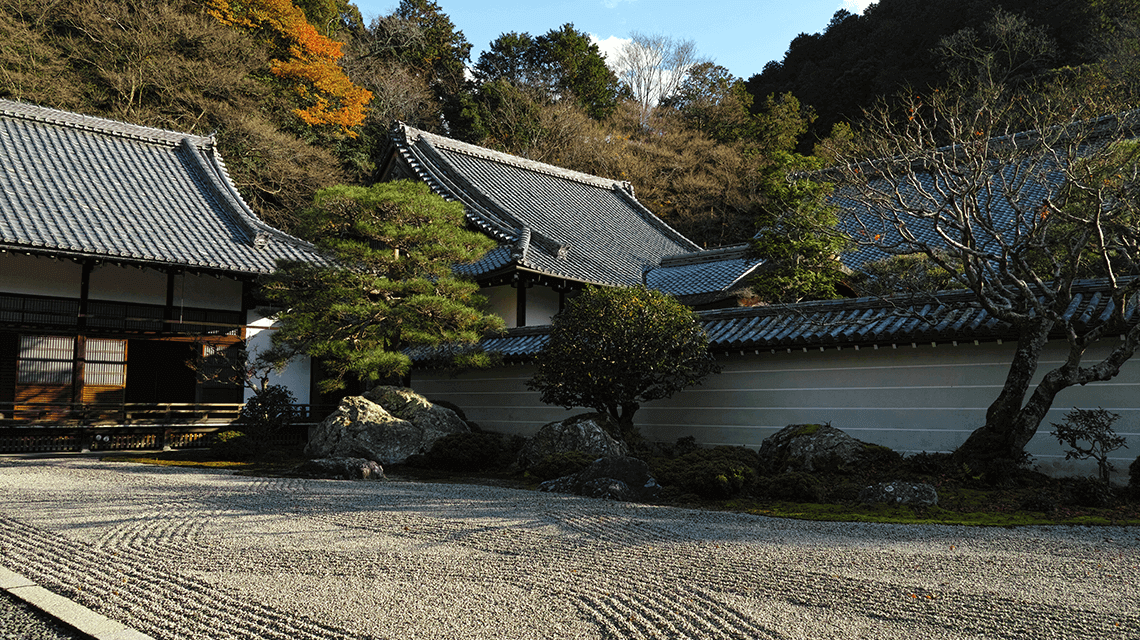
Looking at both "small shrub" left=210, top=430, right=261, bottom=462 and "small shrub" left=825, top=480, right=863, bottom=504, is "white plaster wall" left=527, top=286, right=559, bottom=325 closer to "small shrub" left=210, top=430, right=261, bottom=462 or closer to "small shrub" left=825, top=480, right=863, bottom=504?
"small shrub" left=210, top=430, right=261, bottom=462

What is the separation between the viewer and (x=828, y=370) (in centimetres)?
1229

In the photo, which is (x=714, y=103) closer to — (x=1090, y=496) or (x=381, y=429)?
(x=381, y=429)

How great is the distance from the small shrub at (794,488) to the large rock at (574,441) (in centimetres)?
270

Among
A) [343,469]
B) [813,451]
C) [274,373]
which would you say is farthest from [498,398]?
[813,451]

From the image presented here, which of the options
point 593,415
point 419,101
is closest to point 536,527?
point 593,415

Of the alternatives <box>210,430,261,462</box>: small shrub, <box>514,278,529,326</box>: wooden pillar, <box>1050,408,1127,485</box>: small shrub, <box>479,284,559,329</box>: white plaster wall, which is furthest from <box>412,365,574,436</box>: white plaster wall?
<box>1050,408,1127,485</box>: small shrub

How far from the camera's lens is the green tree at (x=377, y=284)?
1330 centimetres

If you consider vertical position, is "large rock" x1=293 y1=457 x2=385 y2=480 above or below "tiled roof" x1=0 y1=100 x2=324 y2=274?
below

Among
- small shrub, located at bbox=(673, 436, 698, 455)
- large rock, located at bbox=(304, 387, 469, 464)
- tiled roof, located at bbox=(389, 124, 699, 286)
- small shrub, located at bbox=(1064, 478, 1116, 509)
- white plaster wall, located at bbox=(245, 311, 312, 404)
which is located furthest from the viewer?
→ tiled roof, located at bbox=(389, 124, 699, 286)

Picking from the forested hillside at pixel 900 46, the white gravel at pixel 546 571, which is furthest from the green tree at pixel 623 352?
the forested hillside at pixel 900 46

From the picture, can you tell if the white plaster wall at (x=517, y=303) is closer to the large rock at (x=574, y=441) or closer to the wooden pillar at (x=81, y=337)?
the large rock at (x=574, y=441)

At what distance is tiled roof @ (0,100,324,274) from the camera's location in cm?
1487

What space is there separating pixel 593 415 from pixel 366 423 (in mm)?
3615

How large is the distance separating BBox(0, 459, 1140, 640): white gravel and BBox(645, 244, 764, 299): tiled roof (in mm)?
11244
